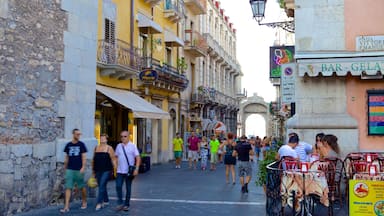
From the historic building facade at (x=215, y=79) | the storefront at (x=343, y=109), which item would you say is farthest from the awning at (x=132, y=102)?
the historic building facade at (x=215, y=79)

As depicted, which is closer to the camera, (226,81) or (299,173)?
(299,173)

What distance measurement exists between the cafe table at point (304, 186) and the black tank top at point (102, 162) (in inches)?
162

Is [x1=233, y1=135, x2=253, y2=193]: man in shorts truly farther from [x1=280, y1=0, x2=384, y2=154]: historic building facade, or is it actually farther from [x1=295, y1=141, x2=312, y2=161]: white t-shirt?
[x1=295, y1=141, x2=312, y2=161]: white t-shirt

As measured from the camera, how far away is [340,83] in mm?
10445

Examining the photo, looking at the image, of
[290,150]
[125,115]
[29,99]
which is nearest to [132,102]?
[125,115]

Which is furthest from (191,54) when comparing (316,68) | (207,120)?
(316,68)

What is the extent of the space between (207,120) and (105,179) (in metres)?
24.8

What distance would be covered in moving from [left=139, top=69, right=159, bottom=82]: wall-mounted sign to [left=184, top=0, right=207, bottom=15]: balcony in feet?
38.7

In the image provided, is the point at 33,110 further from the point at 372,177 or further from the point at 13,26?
the point at 372,177

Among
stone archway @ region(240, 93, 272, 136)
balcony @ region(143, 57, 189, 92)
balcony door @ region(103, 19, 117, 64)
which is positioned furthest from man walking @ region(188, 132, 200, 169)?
stone archway @ region(240, 93, 272, 136)

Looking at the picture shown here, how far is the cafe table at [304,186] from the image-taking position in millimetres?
7703

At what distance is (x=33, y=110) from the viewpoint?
32.2 ft

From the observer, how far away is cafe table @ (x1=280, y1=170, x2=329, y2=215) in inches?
303

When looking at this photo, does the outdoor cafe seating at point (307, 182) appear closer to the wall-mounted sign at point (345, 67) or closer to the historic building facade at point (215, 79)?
the wall-mounted sign at point (345, 67)
